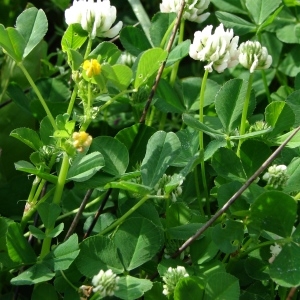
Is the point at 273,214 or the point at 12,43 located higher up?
the point at 12,43

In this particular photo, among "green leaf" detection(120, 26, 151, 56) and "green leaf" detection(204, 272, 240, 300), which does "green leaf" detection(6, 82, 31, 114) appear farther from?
"green leaf" detection(204, 272, 240, 300)

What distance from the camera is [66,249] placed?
0.83 metres

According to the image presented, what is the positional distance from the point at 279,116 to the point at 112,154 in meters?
0.25

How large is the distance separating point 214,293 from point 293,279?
98 mm

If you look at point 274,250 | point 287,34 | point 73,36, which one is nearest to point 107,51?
point 73,36

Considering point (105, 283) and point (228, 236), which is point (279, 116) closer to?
point (228, 236)

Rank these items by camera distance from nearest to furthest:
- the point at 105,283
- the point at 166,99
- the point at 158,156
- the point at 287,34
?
1. the point at 105,283
2. the point at 158,156
3. the point at 166,99
4. the point at 287,34

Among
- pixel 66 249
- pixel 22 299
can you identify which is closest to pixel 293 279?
pixel 66 249

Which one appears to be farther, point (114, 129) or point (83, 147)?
point (114, 129)

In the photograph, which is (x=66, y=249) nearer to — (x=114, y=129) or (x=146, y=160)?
(x=146, y=160)

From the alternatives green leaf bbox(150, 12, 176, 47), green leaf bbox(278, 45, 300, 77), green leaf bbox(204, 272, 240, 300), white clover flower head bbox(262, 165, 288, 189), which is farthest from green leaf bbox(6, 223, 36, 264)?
green leaf bbox(278, 45, 300, 77)

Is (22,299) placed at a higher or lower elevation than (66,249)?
lower

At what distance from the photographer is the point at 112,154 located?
3.07ft

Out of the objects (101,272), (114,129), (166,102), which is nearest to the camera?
(101,272)
